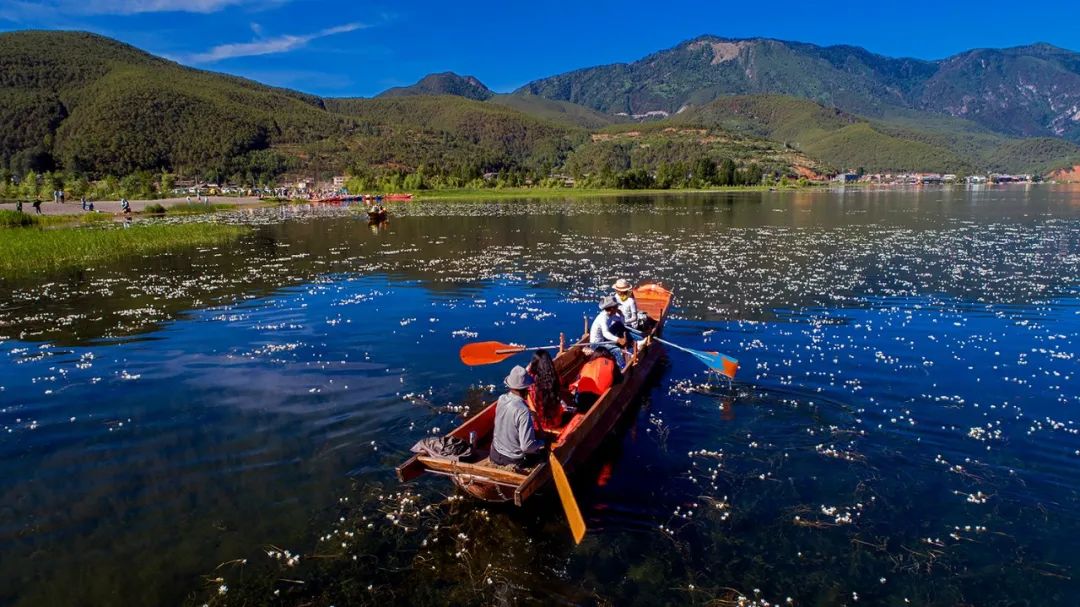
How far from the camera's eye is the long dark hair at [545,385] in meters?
12.7

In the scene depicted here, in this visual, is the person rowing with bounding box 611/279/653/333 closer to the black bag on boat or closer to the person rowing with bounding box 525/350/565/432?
the person rowing with bounding box 525/350/565/432

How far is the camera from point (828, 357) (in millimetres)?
19391

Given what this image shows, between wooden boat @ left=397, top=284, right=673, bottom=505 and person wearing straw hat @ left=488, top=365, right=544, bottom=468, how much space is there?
0.25m

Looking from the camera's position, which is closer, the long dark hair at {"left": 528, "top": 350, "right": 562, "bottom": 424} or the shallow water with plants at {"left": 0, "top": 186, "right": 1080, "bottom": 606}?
the shallow water with plants at {"left": 0, "top": 186, "right": 1080, "bottom": 606}

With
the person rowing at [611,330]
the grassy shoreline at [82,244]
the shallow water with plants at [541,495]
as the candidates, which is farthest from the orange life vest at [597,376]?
the grassy shoreline at [82,244]

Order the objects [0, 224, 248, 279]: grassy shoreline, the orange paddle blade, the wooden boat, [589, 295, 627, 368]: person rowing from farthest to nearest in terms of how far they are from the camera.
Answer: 1. [0, 224, 248, 279]: grassy shoreline
2. the orange paddle blade
3. [589, 295, 627, 368]: person rowing
4. the wooden boat

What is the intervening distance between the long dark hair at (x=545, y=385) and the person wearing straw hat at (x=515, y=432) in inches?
68.5

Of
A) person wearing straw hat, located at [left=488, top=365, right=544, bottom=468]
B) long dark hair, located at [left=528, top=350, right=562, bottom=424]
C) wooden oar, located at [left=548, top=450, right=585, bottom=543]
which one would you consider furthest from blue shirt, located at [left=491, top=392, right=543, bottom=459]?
long dark hair, located at [left=528, top=350, right=562, bottom=424]

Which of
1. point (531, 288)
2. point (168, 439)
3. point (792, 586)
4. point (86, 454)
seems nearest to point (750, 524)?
point (792, 586)

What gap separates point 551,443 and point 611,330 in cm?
498

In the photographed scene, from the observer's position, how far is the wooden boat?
33.7ft

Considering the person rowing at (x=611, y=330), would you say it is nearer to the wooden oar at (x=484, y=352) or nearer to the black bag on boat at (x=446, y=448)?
the wooden oar at (x=484, y=352)

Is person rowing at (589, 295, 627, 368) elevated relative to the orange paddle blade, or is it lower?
elevated

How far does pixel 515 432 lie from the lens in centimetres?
1070
